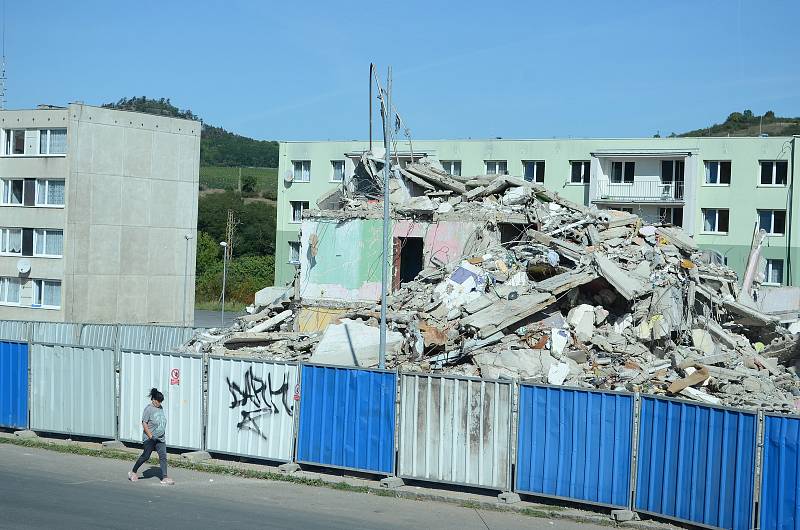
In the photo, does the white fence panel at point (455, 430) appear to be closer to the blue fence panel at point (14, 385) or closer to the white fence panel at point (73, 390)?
the white fence panel at point (73, 390)

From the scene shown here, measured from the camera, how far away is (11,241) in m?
39.2

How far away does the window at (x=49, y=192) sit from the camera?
38.2m

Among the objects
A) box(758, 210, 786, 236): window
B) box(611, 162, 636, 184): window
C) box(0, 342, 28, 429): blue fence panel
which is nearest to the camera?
box(0, 342, 28, 429): blue fence panel

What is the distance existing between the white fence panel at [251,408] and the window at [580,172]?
35070 millimetres

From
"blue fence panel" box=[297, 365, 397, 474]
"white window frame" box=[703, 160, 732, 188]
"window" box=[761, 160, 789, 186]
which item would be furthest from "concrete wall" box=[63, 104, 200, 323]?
"window" box=[761, 160, 789, 186]

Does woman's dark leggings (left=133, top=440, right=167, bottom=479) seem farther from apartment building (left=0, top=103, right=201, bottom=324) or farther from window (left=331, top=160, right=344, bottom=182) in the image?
window (left=331, top=160, right=344, bottom=182)

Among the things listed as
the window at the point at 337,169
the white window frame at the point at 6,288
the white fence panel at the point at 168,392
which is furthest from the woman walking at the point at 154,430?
the window at the point at 337,169

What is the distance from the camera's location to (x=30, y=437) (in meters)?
15.9

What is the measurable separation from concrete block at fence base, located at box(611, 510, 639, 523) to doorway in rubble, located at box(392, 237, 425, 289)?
1211cm

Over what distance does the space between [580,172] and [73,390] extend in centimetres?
3526

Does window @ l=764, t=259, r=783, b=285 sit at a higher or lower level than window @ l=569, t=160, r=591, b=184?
lower

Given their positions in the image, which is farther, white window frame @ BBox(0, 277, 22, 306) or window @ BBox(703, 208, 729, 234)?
window @ BBox(703, 208, 729, 234)

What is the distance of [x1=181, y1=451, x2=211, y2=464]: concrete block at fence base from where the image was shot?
46.5 ft

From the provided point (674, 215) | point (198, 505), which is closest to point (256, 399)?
point (198, 505)
